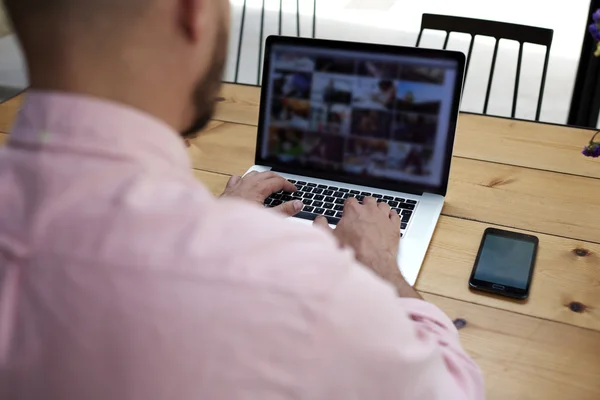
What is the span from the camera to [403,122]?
1191mm

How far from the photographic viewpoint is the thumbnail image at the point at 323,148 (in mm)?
1239

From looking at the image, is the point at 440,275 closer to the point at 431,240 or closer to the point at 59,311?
the point at 431,240

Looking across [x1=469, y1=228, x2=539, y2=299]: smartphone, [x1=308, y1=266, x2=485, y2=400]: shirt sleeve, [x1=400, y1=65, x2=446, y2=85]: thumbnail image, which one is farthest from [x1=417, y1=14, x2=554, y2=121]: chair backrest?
[x1=308, y1=266, x2=485, y2=400]: shirt sleeve

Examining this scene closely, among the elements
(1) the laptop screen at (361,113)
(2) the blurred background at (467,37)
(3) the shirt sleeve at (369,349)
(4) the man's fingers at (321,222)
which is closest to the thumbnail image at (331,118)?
(1) the laptop screen at (361,113)

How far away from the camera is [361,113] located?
1214 millimetres

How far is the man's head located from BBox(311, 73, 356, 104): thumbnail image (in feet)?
2.17

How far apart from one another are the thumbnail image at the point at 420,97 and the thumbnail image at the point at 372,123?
3 centimetres

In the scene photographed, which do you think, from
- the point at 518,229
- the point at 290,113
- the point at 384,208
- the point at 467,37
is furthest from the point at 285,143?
the point at 467,37

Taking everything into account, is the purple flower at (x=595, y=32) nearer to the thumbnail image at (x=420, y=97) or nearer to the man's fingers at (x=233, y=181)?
the thumbnail image at (x=420, y=97)

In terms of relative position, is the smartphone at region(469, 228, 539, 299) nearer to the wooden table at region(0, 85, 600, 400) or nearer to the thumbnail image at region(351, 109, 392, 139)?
the wooden table at region(0, 85, 600, 400)

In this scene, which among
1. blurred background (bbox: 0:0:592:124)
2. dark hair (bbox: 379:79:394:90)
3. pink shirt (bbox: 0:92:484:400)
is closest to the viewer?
pink shirt (bbox: 0:92:484:400)

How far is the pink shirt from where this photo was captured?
460 mm

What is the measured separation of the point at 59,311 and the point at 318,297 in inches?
6.9

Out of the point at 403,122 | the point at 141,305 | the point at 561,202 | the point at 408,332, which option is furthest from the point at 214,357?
the point at 561,202
